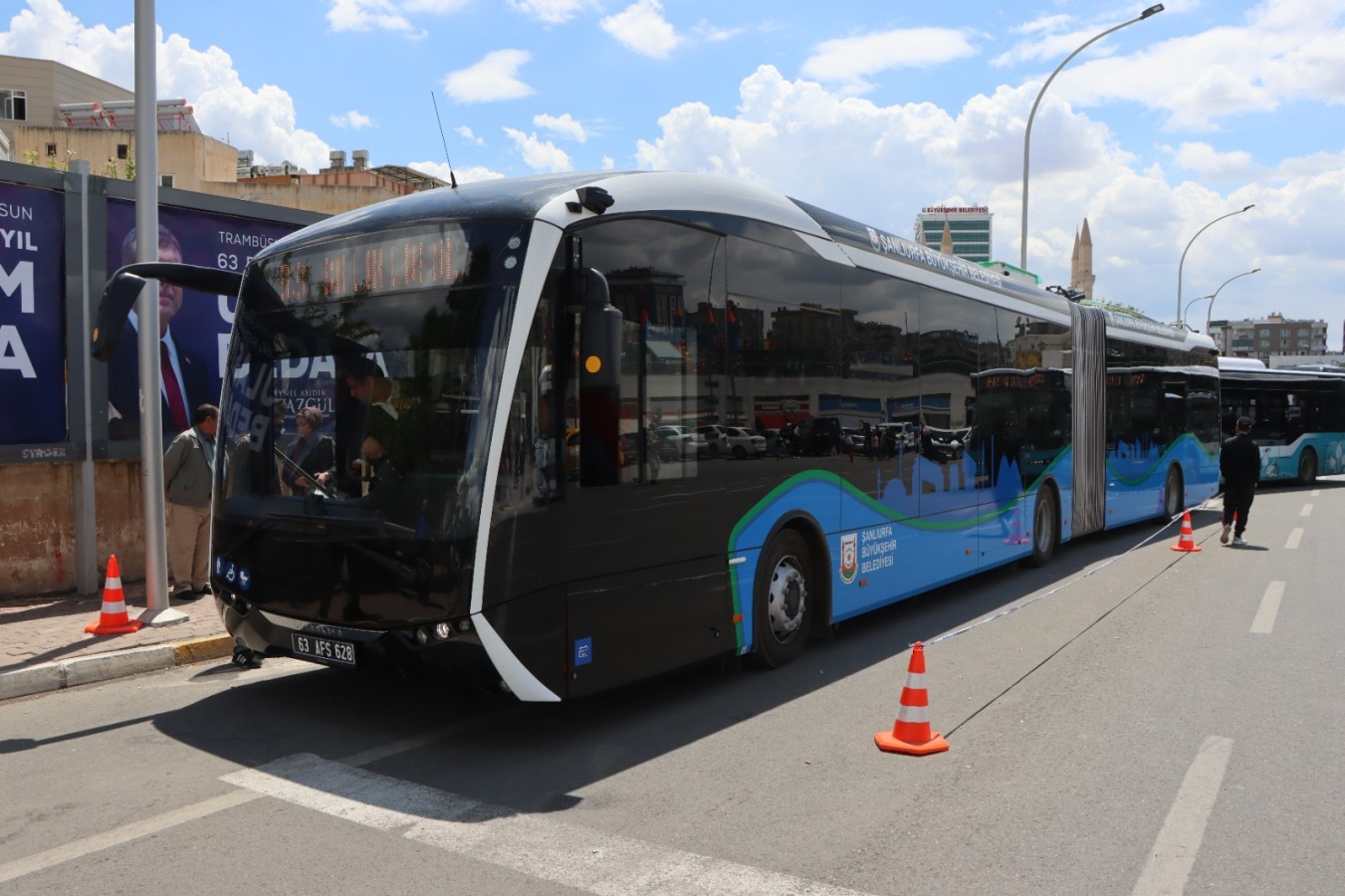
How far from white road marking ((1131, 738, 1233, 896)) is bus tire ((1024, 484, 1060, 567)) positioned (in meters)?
7.23

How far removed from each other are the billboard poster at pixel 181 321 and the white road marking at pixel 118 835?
6535 mm

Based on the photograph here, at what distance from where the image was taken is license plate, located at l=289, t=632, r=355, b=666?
19.4 ft

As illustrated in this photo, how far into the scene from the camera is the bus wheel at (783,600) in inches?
299

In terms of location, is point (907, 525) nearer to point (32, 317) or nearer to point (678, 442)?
point (678, 442)

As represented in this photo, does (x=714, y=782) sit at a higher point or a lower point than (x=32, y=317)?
lower

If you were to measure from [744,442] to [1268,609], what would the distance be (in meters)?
6.44

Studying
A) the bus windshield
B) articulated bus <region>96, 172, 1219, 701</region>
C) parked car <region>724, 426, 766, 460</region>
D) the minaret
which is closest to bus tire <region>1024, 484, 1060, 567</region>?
articulated bus <region>96, 172, 1219, 701</region>

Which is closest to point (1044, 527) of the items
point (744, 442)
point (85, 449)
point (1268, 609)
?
point (1268, 609)

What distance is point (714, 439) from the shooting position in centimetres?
704

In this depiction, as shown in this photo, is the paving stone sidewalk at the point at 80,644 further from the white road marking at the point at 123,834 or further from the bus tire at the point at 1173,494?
the bus tire at the point at 1173,494

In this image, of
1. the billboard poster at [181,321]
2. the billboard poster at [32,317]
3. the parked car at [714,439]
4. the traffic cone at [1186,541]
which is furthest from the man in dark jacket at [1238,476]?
the billboard poster at [32,317]

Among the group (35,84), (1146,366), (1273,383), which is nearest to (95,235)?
(1146,366)

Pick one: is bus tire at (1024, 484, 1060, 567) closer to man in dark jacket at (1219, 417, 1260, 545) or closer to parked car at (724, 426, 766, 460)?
man in dark jacket at (1219, 417, 1260, 545)

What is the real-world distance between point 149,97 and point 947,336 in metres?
7.40
